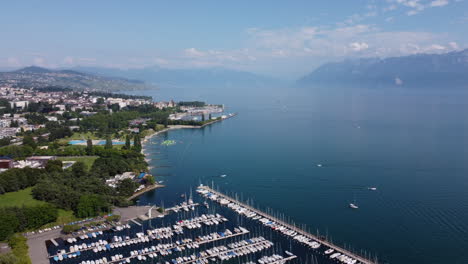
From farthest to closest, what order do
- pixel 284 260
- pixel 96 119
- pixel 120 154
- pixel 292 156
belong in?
1. pixel 96 119
2. pixel 292 156
3. pixel 120 154
4. pixel 284 260

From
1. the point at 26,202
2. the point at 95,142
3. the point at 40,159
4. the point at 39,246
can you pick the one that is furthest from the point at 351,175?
the point at 95,142

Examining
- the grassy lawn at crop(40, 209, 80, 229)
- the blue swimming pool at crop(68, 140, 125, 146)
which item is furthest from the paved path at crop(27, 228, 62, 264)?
the blue swimming pool at crop(68, 140, 125, 146)

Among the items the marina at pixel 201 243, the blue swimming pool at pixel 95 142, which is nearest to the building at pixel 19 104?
the blue swimming pool at pixel 95 142

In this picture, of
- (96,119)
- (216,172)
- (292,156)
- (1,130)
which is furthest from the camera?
(96,119)

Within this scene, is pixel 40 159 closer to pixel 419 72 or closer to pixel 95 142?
pixel 95 142

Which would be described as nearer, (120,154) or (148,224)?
(148,224)

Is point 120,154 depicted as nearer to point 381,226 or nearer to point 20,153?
point 20,153

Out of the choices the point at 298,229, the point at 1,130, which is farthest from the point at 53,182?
the point at 1,130
